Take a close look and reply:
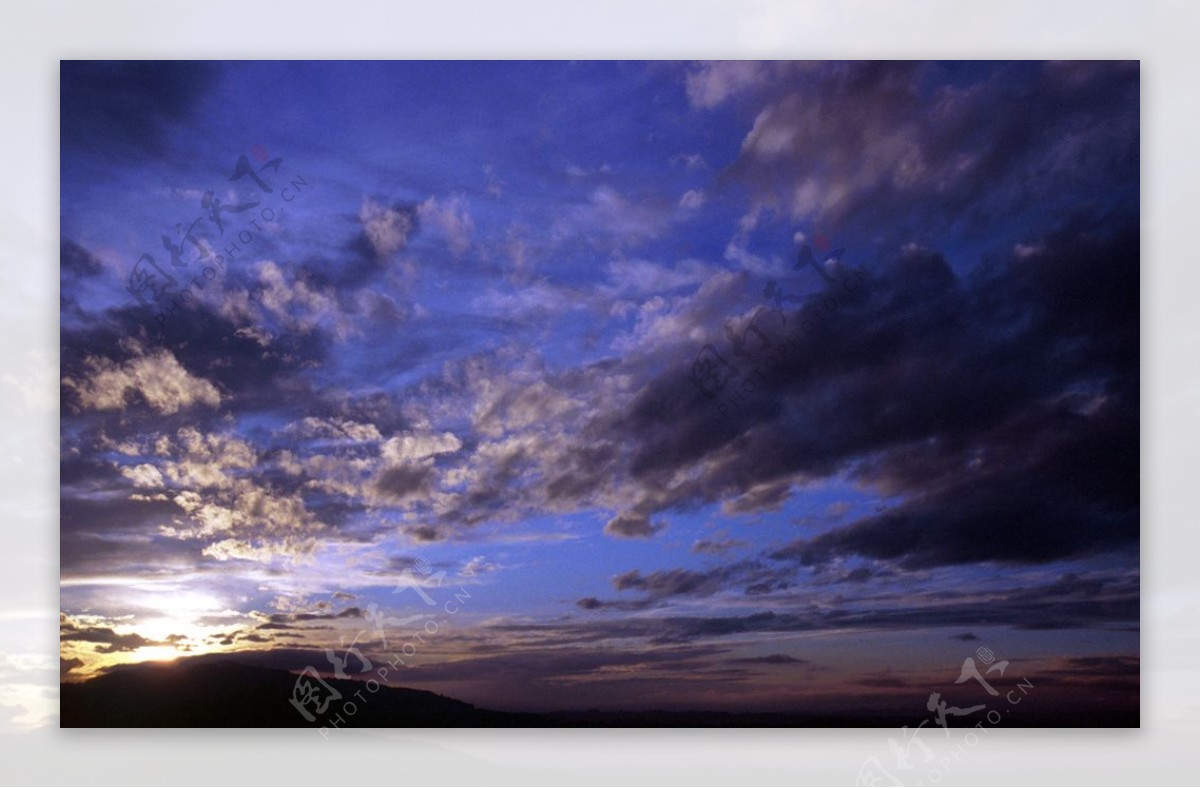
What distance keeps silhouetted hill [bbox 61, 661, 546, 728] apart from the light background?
54 mm

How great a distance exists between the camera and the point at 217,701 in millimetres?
3316

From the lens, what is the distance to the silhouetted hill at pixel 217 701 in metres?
3.31

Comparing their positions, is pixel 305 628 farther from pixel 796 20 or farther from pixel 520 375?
pixel 796 20

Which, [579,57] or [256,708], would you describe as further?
[579,57]

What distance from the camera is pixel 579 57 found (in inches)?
135

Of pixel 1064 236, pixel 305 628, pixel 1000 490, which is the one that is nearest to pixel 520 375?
pixel 305 628

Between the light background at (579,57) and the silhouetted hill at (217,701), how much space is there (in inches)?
2.1

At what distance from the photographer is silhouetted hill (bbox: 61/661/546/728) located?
130 inches

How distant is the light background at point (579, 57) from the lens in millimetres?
3328

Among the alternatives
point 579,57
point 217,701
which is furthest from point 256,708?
point 579,57

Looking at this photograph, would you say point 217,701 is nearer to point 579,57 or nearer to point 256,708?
point 256,708

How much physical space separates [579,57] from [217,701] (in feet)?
8.08

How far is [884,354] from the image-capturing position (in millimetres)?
3346

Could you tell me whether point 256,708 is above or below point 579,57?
below
